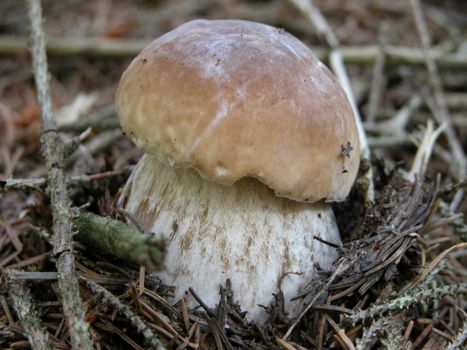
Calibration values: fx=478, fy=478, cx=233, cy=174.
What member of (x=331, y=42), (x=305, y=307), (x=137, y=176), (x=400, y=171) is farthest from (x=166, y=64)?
(x=331, y=42)

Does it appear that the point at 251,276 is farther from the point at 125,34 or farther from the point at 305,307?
the point at 125,34

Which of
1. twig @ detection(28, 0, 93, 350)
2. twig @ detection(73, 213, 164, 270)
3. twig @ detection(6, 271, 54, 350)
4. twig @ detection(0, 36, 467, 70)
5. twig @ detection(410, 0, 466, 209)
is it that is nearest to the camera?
twig @ detection(73, 213, 164, 270)

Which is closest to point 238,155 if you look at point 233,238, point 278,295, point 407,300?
point 233,238

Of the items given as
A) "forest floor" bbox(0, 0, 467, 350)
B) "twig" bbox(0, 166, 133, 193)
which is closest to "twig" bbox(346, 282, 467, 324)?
"forest floor" bbox(0, 0, 467, 350)

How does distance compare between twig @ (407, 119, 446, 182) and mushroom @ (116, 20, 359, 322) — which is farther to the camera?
twig @ (407, 119, 446, 182)

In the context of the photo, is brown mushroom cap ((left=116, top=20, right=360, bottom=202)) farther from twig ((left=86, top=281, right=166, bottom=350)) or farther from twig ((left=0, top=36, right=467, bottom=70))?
twig ((left=0, top=36, right=467, bottom=70))
